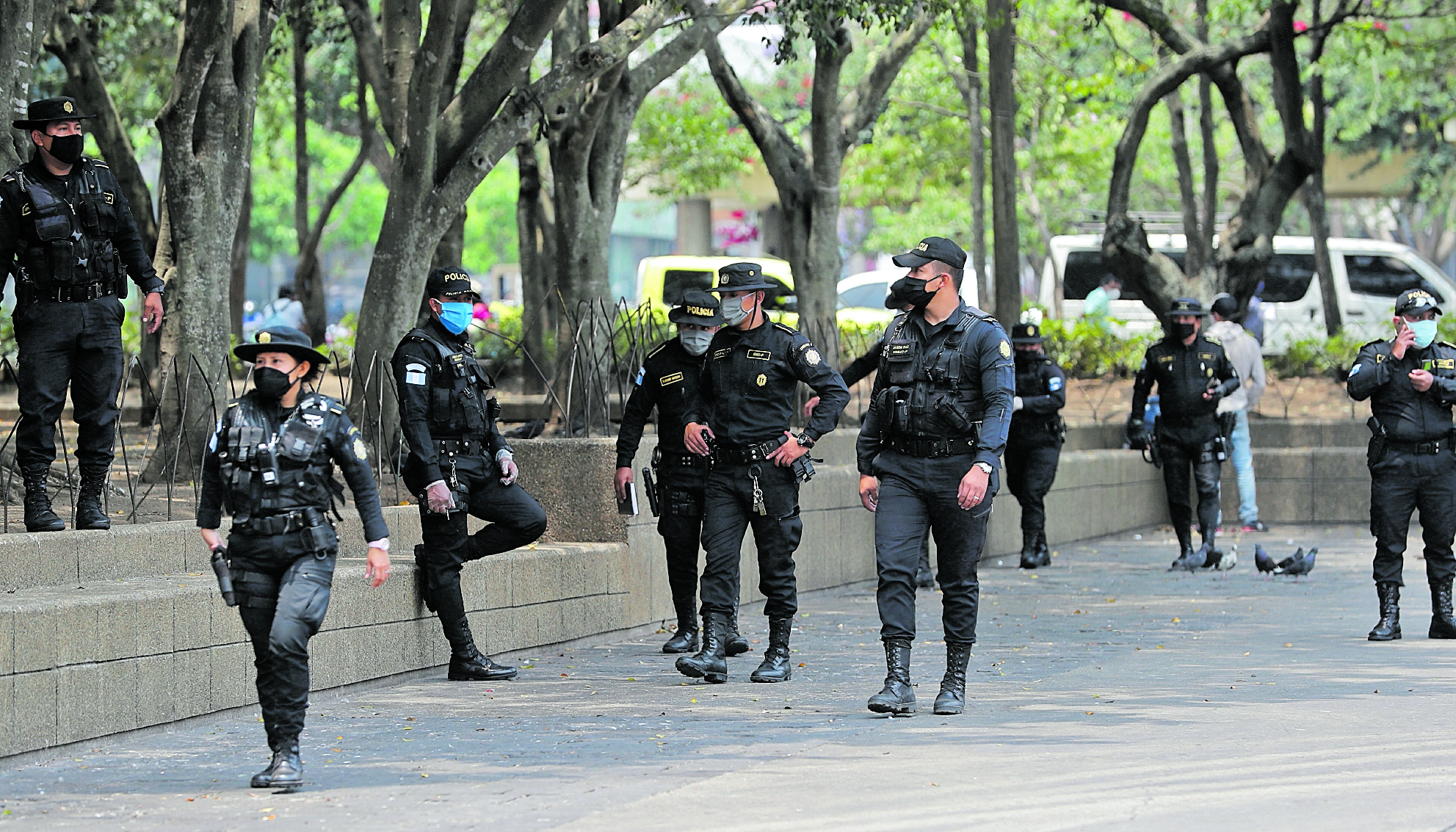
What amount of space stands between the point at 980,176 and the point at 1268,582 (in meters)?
10.3

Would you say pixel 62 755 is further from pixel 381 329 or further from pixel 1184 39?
pixel 1184 39

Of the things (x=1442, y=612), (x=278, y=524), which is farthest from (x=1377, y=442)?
(x=278, y=524)

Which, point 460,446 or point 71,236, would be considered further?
point 460,446

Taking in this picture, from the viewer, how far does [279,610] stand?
19.6 ft

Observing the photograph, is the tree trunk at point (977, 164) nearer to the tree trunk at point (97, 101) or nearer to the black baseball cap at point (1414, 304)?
the tree trunk at point (97, 101)

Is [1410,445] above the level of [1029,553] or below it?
above

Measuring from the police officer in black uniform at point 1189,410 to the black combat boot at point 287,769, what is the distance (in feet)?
26.5

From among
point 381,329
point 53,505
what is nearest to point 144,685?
point 53,505

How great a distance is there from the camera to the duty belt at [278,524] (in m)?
5.97

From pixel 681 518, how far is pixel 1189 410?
17.5 ft

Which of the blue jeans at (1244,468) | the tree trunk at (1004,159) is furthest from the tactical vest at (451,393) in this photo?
the blue jeans at (1244,468)

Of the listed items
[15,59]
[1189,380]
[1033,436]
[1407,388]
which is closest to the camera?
[15,59]

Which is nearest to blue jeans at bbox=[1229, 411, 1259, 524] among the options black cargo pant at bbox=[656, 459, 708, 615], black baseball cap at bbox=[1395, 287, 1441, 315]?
black baseball cap at bbox=[1395, 287, 1441, 315]

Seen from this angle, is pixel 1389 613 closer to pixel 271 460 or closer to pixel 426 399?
pixel 426 399
